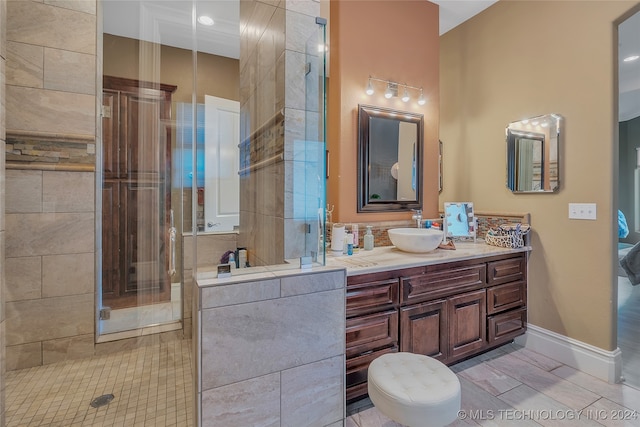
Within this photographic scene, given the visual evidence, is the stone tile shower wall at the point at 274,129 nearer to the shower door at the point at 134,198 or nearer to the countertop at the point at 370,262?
the countertop at the point at 370,262

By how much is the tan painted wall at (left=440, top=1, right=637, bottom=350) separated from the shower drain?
3293mm

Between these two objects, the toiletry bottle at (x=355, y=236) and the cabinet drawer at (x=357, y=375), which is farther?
the toiletry bottle at (x=355, y=236)

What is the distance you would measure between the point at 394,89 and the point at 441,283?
169cm

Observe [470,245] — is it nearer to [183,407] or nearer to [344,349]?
[344,349]

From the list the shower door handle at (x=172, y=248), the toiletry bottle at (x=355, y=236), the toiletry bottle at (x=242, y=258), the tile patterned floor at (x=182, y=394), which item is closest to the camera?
the toiletry bottle at (x=242, y=258)

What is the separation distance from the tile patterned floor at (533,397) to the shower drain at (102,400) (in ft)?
4.91

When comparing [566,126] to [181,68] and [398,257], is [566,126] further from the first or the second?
[181,68]

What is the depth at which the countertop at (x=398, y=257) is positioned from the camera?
1.78m

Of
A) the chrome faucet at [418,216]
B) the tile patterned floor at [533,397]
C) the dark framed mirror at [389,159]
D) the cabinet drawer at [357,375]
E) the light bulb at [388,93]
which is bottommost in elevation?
the tile patterned floor at [533,397]

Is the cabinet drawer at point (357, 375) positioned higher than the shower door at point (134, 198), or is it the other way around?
A: the shower door at point (134, 198)

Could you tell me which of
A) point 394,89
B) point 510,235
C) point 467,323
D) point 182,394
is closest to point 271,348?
point 182,394

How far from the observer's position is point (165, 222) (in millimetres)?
2699

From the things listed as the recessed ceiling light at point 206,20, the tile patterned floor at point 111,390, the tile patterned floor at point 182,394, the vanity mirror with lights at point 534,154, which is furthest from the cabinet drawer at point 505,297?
the recessed ceiling light at point 206,20

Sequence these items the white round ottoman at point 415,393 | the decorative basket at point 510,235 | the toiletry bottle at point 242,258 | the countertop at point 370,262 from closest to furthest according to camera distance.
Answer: the white round ottoman at point 415,393 → the countertop at point 370,262 → the toiletry bottle at point 242,258 → the decorative basket at point 510,235
